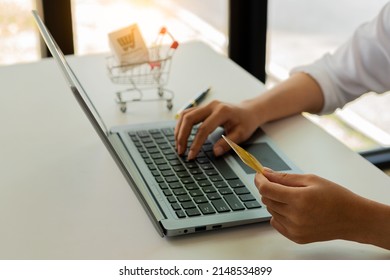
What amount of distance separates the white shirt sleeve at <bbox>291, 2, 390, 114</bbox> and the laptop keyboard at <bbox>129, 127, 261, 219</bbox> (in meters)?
0.38

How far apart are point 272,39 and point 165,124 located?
58.7 inches

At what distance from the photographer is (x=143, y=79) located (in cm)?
170

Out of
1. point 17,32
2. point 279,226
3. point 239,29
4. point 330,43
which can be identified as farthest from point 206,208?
point 330,43

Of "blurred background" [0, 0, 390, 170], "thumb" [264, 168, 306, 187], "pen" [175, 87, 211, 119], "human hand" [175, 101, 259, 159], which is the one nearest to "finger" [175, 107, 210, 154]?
"human hand" [175, 101, 259, 159]

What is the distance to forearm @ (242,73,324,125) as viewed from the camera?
1.50 metres

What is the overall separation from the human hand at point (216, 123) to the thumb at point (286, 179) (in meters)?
0.29

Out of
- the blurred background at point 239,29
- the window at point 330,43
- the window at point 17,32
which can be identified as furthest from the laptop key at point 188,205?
the window at point 330,43

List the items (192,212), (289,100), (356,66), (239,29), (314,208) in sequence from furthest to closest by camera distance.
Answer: (239,29) < (356,66) < (289,100) < (192,212) < (314,208)

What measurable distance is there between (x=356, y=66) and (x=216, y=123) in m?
0.44

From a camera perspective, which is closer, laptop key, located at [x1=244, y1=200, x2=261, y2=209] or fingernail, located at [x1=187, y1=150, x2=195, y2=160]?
laptop key, located at [x1=244, y1=200, x2=261, y2=209]

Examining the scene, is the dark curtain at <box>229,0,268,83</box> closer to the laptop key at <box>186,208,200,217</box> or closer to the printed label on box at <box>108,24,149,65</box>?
the printed label on box at <box>108,24,149,65</box>

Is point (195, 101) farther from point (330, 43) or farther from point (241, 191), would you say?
point (330, 43)

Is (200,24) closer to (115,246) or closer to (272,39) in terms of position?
(272,39)
